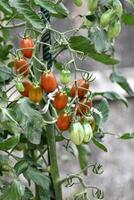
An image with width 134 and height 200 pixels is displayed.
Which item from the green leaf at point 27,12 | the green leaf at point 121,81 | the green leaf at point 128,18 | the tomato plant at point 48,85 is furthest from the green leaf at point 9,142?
the green leaf at point 121,81

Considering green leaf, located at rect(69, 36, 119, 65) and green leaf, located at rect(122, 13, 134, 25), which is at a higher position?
green leaf, located at rect(122, 13, 134, 25)

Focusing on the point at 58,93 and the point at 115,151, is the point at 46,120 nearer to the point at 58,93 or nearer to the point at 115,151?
the point at 58,93

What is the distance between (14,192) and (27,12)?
0.35 meters

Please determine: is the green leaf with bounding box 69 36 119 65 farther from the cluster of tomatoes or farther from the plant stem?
the plant stem

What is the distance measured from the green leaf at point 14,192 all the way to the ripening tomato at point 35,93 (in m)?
0.17

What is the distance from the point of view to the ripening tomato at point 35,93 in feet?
3.79

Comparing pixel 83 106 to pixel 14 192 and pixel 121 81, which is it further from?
pixel 121 81

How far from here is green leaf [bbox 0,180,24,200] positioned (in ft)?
3.80

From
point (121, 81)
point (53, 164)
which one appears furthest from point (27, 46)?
point (121, 81)

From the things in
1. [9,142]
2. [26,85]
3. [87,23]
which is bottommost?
[9,142]

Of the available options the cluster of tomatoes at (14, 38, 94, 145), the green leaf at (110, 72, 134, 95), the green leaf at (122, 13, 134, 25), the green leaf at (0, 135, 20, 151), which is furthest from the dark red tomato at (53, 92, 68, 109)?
the green leaf at (110, 72, 134, 95)

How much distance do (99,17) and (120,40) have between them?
2.01 metres

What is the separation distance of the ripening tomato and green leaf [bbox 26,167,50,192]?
19 cm

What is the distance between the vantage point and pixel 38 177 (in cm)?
128
